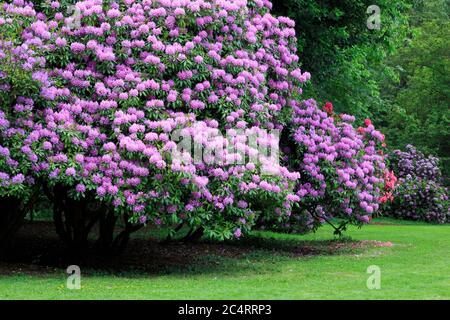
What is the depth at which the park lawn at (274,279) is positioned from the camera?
809 centimetres

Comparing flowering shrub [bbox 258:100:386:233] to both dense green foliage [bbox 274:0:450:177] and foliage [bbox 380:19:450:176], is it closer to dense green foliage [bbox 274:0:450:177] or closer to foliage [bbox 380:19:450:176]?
dense green foliage [bbox 274:0:450:177]

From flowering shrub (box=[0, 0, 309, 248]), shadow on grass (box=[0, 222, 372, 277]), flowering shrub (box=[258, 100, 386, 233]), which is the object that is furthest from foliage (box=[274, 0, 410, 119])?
shadow on grass (box=[0, 222, 372, 277])

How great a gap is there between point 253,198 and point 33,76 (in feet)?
11.9

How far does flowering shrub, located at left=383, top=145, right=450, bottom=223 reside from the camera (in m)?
27.3

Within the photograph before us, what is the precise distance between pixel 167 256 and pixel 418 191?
54.0ft

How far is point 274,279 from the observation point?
981cm

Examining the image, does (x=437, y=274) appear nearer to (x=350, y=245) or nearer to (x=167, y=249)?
(x=350, y=245)

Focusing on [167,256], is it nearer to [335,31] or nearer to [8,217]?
[8,217]

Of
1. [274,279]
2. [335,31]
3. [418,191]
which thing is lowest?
[274,279]

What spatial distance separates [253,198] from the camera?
10.7 meters

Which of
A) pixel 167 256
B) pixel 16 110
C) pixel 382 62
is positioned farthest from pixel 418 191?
pixel 16 110

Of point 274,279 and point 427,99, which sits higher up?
point 427,99

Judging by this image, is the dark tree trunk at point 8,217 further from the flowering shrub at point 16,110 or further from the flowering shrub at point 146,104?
the flowering shrub at point 16,110

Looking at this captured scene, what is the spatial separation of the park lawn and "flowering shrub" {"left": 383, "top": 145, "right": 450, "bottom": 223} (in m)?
13.1
